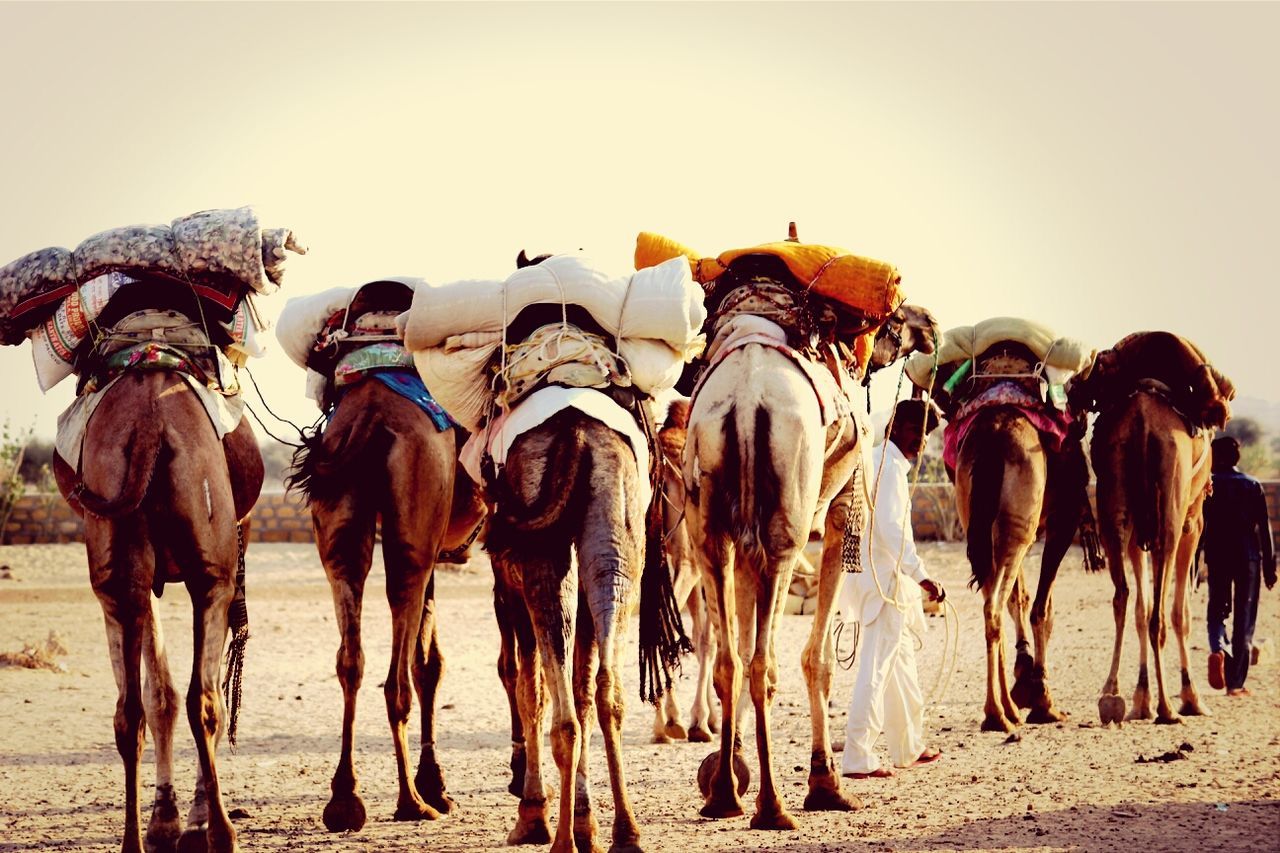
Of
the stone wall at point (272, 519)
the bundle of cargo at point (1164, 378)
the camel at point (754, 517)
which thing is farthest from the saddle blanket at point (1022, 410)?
the stone wall at point (272, 519)

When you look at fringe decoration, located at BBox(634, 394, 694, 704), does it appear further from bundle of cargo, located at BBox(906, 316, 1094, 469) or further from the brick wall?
the brick wall

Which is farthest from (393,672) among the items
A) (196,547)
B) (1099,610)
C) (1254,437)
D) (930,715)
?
(1254,437)

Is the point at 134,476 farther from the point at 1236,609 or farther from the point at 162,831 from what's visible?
the point at 1236,609

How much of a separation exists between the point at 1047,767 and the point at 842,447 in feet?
8.56

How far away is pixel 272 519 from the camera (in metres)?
27.5

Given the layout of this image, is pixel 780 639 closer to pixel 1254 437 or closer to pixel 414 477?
pixel 414 477

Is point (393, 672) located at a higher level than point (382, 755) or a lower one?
higher

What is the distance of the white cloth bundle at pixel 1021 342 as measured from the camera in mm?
11523

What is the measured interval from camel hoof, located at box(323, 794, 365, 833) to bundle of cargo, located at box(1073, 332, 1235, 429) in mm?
7156

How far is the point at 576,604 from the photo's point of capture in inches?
260

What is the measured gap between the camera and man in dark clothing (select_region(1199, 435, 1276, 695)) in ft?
42.0

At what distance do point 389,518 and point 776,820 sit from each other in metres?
2.55

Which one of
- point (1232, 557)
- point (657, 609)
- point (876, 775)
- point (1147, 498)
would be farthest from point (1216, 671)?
point (657, 609)

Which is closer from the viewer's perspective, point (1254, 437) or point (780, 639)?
point (780, 639)
